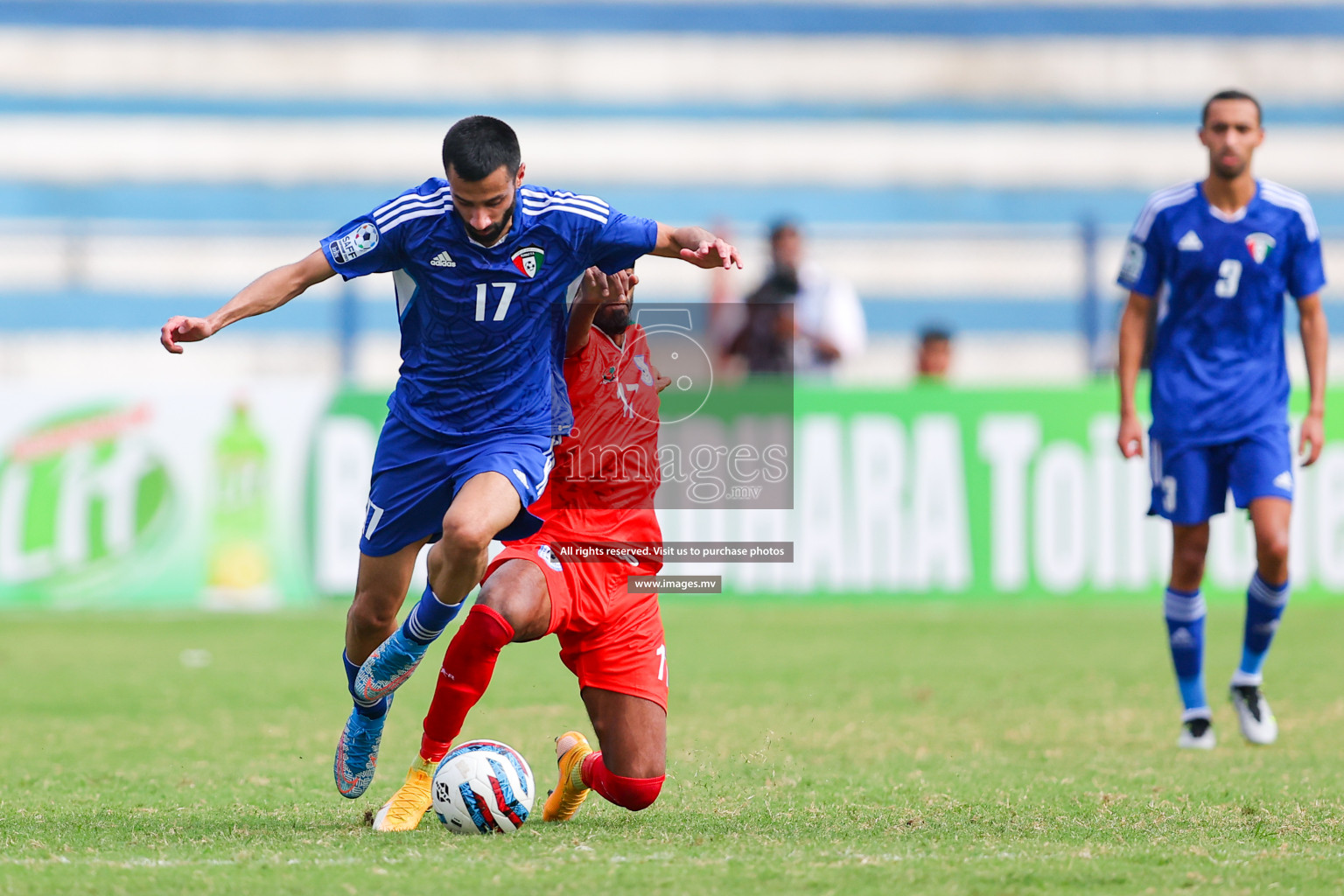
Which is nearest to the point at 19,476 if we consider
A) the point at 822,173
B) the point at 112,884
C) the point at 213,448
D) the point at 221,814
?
the point at 213,448

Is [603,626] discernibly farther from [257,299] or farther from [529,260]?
[257,299]

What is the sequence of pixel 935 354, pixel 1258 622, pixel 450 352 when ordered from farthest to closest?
pixel 935 354
pixel 1258 622
pixel 450 352

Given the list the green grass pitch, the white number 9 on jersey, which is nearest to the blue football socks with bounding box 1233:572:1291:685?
the green grass pitch

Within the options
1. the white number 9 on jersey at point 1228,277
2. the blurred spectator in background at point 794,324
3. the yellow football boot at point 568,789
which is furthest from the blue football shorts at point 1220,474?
the blurred spectator in background at point 794,324

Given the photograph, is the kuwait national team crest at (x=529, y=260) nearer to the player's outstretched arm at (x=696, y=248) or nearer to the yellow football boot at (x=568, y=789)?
the player's outstretched arm at (x=696, y=248)

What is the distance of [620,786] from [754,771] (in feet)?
3.01

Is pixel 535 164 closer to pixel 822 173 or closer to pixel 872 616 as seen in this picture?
pixel 822 173

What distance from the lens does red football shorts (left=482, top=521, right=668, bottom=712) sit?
5.29 meters

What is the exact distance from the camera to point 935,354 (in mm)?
13078

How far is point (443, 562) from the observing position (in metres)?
4.93

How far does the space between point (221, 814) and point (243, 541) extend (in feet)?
23.9

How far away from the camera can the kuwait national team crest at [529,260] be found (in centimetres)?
521

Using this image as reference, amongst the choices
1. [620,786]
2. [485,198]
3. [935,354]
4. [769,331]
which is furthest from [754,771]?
[935,354]

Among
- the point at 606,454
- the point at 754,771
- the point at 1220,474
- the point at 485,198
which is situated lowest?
the point at 754,771
